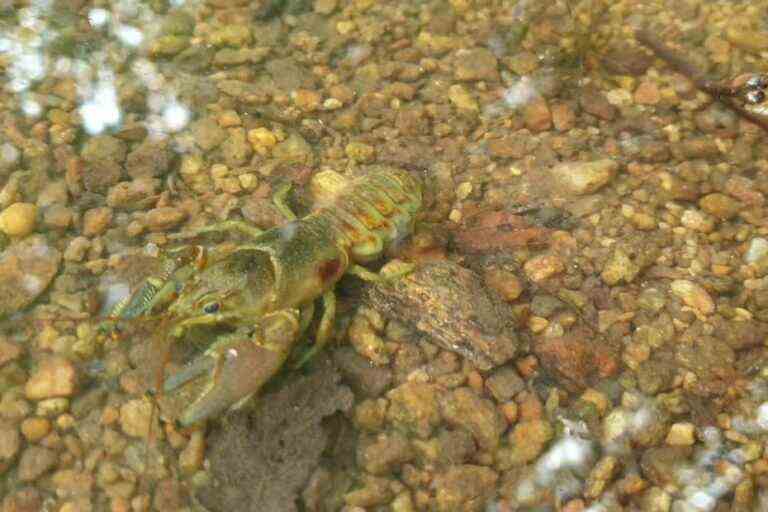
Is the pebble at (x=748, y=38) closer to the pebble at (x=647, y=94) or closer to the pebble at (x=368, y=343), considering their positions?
the pebble at (x=647, y=94)

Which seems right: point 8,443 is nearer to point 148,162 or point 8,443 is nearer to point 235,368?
point 235,368

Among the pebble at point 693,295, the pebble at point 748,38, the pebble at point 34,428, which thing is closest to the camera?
the pebble at point 34,428

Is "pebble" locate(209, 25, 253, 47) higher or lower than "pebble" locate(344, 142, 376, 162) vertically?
higher

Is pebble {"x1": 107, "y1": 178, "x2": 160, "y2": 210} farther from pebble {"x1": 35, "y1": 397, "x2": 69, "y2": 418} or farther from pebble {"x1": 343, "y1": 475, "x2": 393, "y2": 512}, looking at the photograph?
pebble {"x1": 343, "y1": 475, "x2": 393, "y2": 512}

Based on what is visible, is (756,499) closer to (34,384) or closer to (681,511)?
(681,511)

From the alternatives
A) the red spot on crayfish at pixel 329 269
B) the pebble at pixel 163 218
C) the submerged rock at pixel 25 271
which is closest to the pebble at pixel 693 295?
the red spot on crayfish at pixel 329 269

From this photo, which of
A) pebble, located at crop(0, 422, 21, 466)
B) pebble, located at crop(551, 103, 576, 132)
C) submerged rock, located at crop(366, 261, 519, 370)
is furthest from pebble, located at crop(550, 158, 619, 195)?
pebble, located at crop(0, 422, 21, 466)
